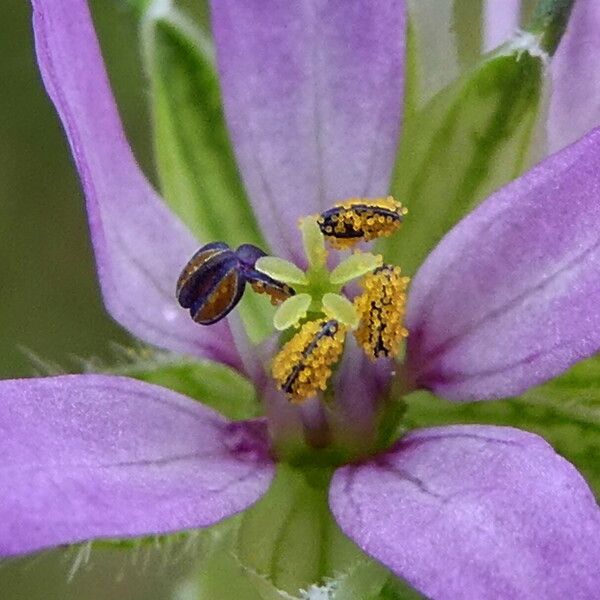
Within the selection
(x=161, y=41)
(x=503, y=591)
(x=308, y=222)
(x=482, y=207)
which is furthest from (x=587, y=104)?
(x=503, y=591)

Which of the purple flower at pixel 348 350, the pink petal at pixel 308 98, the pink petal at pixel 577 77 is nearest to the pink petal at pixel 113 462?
the purple flower at pixel 348 350

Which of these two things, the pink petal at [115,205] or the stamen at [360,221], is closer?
the pink petal at [115,205]

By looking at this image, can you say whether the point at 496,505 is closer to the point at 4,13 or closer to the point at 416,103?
the point at 416,103

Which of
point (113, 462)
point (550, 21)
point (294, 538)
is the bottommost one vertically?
point (294, 538)

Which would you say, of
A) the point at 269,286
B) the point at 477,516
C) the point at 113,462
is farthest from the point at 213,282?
the point at 477,516

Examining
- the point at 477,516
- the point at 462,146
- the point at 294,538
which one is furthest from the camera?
the point at 462,146

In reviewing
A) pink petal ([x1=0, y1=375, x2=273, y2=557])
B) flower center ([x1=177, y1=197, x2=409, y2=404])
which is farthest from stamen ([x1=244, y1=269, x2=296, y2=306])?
pink petal ([x1=0, y1=375, x2=273, y2=557])

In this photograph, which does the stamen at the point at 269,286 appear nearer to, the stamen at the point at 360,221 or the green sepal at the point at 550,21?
the stamen at the point at 360,221

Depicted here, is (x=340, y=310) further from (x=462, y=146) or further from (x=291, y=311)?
(x=462, y=146)
